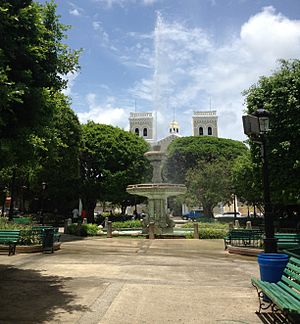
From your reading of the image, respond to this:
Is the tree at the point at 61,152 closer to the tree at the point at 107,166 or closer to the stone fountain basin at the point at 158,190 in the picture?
the tree at the point at 107,166

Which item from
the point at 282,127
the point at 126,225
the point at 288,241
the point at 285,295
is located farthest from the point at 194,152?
the point at 285,295

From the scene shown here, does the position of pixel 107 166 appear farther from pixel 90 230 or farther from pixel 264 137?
pixel 264 137

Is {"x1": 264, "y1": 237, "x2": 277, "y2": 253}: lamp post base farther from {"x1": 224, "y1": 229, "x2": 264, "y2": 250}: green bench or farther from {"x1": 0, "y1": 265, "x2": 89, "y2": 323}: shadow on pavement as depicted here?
{"x1": 224, "y1": 229, "x2": 264, "y2": 250}: green bench

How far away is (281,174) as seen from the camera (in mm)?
16125

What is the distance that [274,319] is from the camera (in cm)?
539

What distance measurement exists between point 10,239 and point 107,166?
81.8 ft

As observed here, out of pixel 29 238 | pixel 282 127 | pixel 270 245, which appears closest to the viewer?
pixel 270 245

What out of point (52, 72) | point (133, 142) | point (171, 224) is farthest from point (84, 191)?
point (52, 72)

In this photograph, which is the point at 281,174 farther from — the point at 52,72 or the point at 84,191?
the point at 84,191

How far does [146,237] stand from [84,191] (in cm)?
1603

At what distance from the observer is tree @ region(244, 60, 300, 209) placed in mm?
15727

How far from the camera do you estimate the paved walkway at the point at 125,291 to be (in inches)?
227

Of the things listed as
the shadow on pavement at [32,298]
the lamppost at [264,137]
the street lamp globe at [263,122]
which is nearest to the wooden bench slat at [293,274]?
the lamppost at [264,137]

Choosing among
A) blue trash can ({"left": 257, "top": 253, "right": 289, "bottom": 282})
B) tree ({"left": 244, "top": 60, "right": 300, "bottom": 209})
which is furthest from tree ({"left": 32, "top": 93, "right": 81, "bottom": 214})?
tree ({"left": 244, "top": 60, "right": 300, "bottom": 209})
